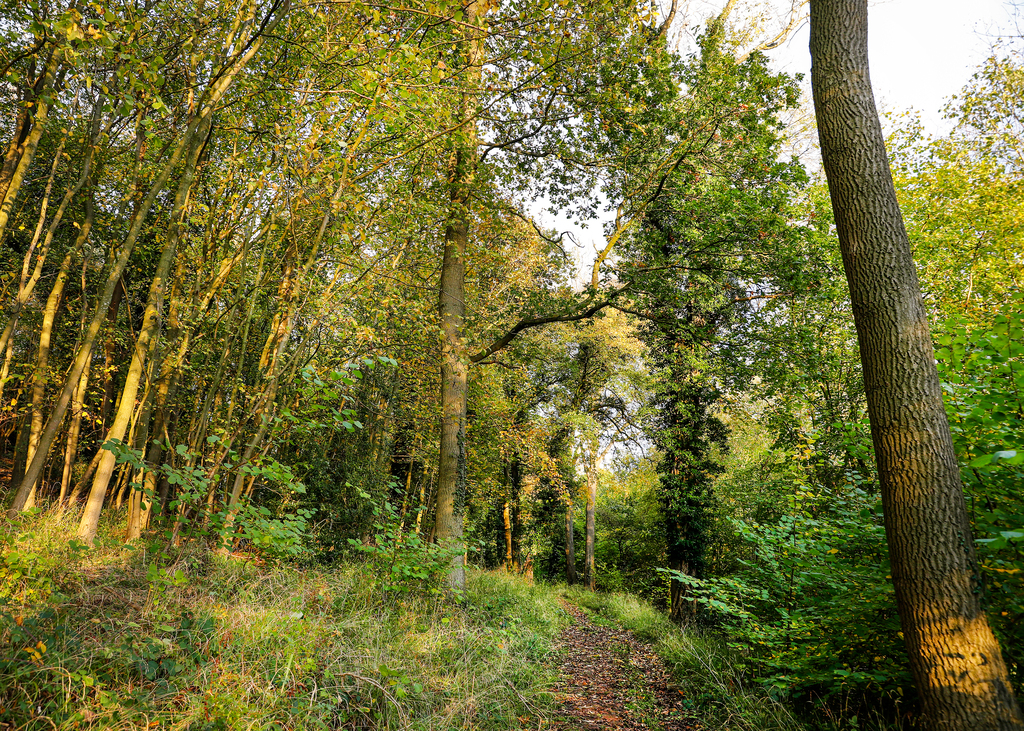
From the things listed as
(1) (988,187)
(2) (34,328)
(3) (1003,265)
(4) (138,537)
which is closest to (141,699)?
(4) (138,537)

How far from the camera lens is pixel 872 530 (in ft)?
11.6

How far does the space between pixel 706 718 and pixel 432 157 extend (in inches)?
281

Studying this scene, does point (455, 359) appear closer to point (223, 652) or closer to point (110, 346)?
point (223, 652)

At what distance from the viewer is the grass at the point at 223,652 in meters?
2.23

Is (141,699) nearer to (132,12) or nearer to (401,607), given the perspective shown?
(401,607)

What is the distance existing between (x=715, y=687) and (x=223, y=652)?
15.3ft

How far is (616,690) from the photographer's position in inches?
224

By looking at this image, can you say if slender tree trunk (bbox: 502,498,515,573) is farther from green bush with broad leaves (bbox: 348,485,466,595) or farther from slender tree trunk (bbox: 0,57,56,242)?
slender tree trunk (bbox: 0,57,56,242)

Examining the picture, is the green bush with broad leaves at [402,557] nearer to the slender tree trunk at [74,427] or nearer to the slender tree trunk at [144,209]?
the slender tree trunk at [144,209]

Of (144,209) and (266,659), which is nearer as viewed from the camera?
(266,659)

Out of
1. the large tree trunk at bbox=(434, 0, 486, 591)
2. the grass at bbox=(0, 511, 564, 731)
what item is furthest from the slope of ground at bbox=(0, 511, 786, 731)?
the large tree trunk at bbox=(434, 0, 486, 591)

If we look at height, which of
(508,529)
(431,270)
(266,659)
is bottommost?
(508,529)

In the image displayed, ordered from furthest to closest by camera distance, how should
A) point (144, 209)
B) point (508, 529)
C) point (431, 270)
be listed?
point (508, 529), point (431, 270), point (144, 209)

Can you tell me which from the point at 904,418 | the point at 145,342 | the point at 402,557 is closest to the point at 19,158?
the point at 145,342
